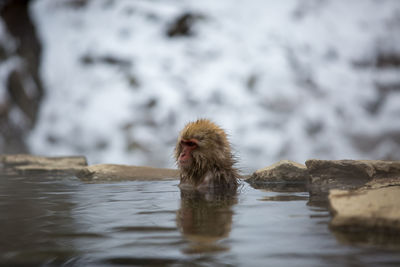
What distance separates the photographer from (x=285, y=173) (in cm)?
429

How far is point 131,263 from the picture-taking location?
1396 millimetres

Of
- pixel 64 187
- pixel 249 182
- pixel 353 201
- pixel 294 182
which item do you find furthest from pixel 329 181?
pixel 64 187

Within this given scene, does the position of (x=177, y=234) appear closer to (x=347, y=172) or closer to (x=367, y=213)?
(x=367, y=213)

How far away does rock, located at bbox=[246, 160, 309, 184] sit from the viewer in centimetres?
426

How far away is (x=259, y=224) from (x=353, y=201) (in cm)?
47

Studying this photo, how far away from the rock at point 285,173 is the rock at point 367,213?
7.27 feet

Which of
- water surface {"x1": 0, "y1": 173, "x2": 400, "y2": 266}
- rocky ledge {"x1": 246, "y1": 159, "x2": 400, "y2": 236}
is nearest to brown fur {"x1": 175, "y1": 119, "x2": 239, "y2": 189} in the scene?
rocky ledge {"x1": 246, "y1": 159, "x2": 400, "y2": 236}

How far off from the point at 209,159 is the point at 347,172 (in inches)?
51.4

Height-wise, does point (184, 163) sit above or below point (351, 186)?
above

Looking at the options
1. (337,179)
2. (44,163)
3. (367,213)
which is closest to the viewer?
(367,213)

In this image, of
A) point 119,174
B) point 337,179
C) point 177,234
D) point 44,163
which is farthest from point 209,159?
point 44,163

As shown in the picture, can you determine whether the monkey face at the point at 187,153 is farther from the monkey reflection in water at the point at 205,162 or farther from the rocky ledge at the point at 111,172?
the rocky ledge at the point at 111,172

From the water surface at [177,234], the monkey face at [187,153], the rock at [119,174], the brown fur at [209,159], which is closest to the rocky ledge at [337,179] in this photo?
the rock at [119,174]

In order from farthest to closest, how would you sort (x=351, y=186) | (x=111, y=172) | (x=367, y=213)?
(x=111, y=172)
(x=351, y=186)
(x=367, y=213)
